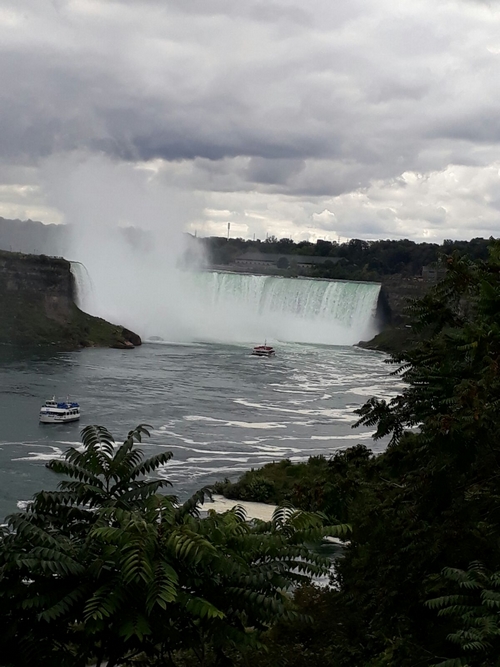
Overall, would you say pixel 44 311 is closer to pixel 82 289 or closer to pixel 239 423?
pixel 82 289

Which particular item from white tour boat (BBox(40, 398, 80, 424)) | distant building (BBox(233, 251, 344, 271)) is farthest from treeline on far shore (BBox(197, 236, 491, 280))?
white tour boat (BBox(40, 398, 80, 424))

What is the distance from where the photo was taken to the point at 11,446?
98.3ft

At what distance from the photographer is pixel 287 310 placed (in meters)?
84.3

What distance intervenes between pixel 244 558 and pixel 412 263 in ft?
390

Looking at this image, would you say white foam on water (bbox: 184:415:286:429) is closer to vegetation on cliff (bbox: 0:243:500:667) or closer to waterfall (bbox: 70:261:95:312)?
vegetation on cliff (bbox: 0:243:500:667)

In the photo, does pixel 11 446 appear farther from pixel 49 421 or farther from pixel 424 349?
pixel 424 349

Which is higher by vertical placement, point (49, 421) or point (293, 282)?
point (293, 282)

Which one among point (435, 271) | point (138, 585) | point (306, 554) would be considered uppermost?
point (435, 271)

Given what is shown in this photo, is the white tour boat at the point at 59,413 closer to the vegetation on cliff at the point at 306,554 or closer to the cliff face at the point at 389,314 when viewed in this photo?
the vegetation on cliff at the point at 306,554

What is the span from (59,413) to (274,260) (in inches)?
4556

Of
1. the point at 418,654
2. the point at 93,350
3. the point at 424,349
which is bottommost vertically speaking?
the point at 93,350

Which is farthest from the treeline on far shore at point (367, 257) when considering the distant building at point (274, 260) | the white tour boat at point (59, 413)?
the white tour boat at point (59, 413)

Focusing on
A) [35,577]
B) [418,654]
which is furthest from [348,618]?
[35,577]

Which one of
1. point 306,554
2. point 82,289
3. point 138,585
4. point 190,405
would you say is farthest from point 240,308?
point 138,585
